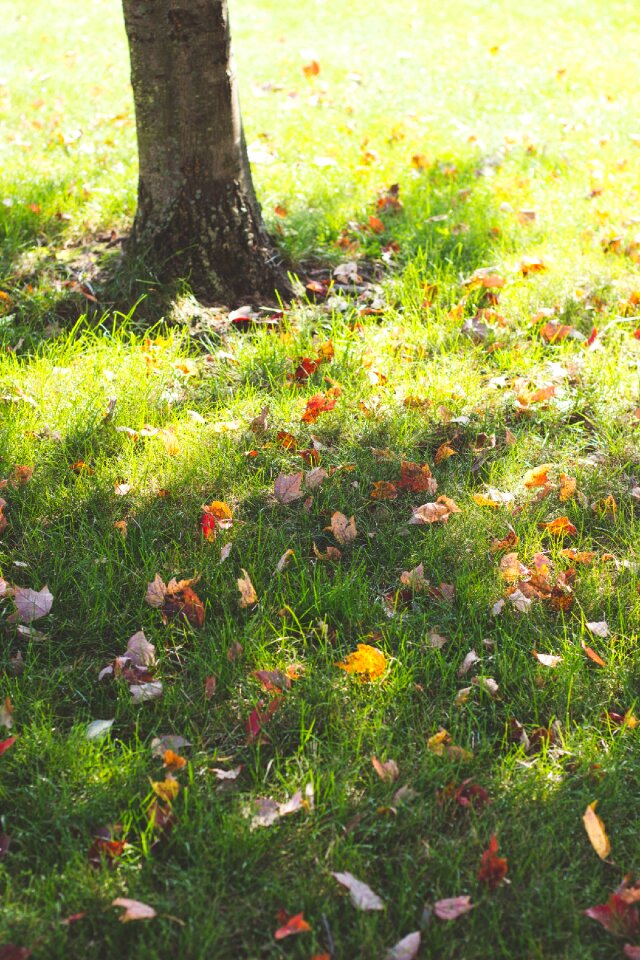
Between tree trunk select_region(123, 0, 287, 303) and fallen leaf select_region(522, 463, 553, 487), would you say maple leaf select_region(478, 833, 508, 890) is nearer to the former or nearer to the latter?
fallen leaf select_region(522, 463, 553, 487)

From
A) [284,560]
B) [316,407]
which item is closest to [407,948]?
[284,560]

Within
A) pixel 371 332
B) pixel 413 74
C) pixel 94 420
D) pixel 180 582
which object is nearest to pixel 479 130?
pixel 413 74

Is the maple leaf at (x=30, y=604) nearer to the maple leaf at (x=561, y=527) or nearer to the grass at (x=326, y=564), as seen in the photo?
the grass at (x=326, y=564)

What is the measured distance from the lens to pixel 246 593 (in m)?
2.61

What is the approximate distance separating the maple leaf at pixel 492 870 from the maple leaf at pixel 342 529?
1202 mm

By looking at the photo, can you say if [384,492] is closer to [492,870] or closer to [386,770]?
[386,770]

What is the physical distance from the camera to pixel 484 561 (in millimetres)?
2793

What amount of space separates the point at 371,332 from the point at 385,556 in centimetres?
147

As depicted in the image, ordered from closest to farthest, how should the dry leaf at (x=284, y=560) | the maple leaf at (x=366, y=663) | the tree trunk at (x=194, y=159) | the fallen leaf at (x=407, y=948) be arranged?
the fallen leaf at (x=407, y=948), the maple leaf at (x=366, y=663), the dry leaf at (x=284, y=560), the tree trunk at (x=194, y=159)

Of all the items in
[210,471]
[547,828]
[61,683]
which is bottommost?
[547,828]

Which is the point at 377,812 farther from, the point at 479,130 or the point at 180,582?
the point at 479,130

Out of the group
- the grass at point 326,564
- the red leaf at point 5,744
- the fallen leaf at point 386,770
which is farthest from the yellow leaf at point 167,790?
the fallen leaf at point 386,770

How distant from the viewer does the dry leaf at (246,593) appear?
2604 millimetres

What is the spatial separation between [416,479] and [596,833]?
56.6 inches
